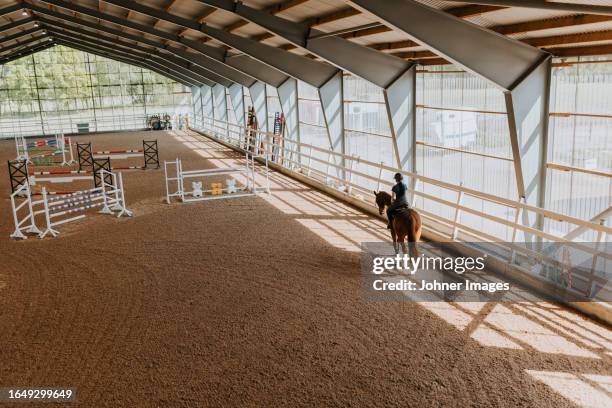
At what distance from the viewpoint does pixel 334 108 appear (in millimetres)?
18062

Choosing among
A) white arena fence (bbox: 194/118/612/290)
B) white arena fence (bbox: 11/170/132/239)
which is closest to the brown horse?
white arena fence (bbox: 194/118/612/290)

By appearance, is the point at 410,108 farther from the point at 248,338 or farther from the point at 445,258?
the point at 248,338

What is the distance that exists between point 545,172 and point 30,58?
1496 inches

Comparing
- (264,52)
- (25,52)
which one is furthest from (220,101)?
(264,52)

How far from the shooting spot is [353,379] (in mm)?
5078

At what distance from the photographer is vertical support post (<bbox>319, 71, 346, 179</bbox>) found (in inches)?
701

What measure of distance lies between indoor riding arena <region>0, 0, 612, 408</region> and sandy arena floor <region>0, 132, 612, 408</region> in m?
0.03

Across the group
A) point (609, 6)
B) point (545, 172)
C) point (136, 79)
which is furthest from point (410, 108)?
point (136, 79)

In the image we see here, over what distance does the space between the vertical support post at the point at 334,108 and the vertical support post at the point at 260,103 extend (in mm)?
8546

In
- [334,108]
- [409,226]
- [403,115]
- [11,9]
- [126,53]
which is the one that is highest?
[11,9]

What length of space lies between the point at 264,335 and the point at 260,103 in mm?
22148

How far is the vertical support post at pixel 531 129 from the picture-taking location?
973 cm

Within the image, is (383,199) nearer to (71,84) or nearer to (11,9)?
(11,9)

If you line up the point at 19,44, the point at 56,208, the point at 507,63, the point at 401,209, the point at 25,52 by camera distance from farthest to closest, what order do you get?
the point at 25,52 < the point at 19,44 < the point at 56,208 < the point at 507,63 < the point at 401,209
